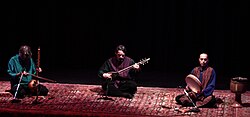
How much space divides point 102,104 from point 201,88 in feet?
6.73

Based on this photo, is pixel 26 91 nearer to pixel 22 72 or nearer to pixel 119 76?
pixel 22 72

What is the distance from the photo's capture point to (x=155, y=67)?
13766 mm

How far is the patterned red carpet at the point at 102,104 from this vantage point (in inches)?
383

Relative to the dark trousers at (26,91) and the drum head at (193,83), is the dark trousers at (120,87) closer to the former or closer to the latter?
the dark trousers at (26,91)

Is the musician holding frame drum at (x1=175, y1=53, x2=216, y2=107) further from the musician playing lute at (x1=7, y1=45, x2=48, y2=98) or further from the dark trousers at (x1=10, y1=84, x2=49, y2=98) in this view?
the musician playing lute at (x1=7, y1=45, x2=48, y2=98)

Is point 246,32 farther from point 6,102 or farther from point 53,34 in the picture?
point 6,102

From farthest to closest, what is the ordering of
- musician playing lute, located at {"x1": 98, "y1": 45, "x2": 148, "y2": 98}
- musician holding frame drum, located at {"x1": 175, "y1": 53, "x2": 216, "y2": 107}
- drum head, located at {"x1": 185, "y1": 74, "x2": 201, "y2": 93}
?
musician playing lute, located at {"x1": 98, "y1": 45, "x2": 148, "y2": 98}
musician holding frame drum, located at {"x1": 175, "y1": 53, "x2": 216, "y2": 107}
drum head, located at {"x1": 185, "y1": 74, "x2": 201, "y2": 93}

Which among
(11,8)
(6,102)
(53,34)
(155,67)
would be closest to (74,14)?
(53,34)

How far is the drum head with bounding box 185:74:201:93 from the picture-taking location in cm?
998

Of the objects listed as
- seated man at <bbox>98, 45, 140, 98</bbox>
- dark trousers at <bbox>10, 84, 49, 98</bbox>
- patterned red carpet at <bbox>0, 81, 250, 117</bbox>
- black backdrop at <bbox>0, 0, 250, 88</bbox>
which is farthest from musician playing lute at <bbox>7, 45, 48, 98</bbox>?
black backdrop at <bbox>0, 0, 250, 88</bbox>

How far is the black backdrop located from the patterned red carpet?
180 centimetres

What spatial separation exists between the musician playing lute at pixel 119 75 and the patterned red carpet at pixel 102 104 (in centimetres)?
20

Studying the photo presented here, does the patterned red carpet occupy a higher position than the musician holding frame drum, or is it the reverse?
the musician holding frame drum

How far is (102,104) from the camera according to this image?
10.4 meters
